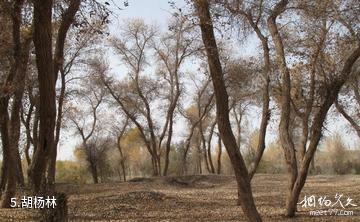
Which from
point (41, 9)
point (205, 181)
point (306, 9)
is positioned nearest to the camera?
point (41, 9)

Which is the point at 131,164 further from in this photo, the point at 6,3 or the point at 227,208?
the point at 6,3

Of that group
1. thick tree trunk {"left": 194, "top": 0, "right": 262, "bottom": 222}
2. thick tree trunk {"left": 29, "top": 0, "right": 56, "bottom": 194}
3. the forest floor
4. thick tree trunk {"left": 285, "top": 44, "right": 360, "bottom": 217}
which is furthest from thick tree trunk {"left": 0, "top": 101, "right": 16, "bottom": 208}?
thick tree trunk {"left": 285, "top": 44, "right": 360, "bottom": 217}

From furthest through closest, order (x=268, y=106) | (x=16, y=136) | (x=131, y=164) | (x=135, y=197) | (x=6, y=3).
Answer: (x=131, y=164) < (x=135, y=197) < (x=16, y=136) < (x=268, y=106) < (x=6, y=3)

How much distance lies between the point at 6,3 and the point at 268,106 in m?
7.30

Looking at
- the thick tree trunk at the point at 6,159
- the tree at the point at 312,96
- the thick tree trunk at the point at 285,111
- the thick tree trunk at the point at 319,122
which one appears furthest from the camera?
the thick tree trunk at the point at 6,159

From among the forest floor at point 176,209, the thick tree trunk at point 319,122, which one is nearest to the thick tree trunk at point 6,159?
the forest floor at point 176,209

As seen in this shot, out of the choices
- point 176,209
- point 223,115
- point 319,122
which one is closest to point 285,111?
point 319,122

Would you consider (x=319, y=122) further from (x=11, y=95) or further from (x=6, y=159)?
(x=6, y=159)

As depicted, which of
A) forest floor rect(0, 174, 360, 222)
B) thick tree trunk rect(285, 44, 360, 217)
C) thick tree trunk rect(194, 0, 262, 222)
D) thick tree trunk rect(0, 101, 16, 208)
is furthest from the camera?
thick tree trunk rect(0, 101, 16, 208)

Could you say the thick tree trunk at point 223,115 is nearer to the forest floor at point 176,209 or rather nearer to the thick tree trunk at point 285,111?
the thick tree trunk at point 285,111

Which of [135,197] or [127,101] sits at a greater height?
[127,101]

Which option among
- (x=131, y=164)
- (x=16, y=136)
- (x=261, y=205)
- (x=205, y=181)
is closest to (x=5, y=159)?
(x=16, y=136)

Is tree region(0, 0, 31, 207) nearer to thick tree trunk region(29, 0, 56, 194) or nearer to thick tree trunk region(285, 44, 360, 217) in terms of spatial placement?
thick tree trunk region(29, 0, 56, 194)

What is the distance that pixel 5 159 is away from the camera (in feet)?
41.2
